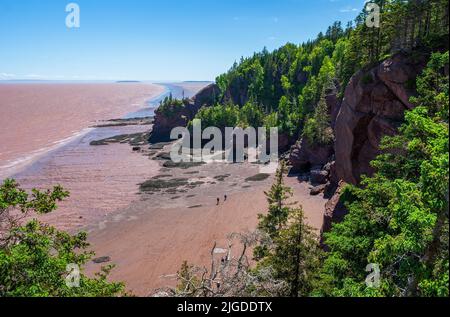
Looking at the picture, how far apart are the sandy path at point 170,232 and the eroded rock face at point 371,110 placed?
8369 millimetres

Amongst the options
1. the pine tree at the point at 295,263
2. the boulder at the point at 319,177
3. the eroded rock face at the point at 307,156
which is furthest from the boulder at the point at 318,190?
the pine tree at the point at 295,263

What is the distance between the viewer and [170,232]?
38.3m

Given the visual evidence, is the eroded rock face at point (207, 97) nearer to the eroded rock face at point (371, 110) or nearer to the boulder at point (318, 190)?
the boulder at point (318, 190)

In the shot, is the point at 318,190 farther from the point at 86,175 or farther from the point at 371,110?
Result: the point at 86,175

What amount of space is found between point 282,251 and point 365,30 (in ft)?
120

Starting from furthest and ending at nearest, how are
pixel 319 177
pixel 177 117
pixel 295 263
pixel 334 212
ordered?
pixel 177 117
pixel 319 177
pixel 334 212
pixel 295 263

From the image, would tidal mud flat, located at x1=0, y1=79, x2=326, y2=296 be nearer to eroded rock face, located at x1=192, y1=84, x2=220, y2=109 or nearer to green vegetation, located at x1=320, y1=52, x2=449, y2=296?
green vegetation, located at x1=320, y1=52, x2=449, y2=296

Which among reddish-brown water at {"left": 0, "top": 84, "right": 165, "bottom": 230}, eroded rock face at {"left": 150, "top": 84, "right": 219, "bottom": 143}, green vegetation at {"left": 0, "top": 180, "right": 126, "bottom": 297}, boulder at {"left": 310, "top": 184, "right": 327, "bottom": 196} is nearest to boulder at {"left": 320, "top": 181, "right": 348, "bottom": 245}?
green vegetation at {"left": 0, "top": 180, "right": 126, "bottom": 297}

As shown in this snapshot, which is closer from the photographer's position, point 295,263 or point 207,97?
point 295,263

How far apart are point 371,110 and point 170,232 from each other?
2617 cm

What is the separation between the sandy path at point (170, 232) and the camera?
101 ft

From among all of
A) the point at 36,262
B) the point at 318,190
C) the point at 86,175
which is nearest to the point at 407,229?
the point at 36,262

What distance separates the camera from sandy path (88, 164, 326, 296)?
3088cm
